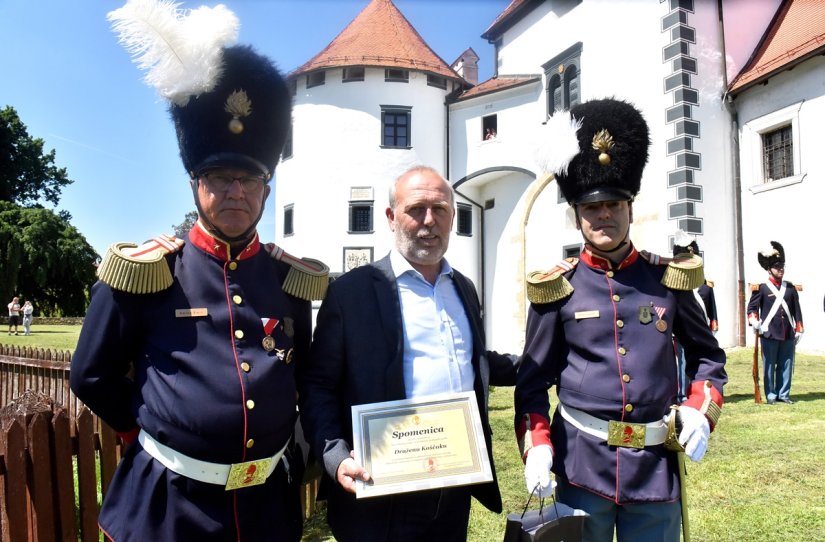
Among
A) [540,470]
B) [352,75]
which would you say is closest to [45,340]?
[352,75]

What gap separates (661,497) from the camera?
2426 mm

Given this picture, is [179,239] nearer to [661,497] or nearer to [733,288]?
[661,497]

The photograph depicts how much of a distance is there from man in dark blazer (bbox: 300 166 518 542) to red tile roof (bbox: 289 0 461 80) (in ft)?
65.1

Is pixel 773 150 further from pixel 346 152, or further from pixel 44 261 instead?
pixel 44 261

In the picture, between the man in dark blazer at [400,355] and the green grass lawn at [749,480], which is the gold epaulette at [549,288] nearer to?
the man in dark blazer at [400,355]

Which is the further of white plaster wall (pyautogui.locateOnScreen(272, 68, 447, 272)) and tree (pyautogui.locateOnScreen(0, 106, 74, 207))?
tree (pyautogui.locateOnScreen(0, 106, 74, 207))

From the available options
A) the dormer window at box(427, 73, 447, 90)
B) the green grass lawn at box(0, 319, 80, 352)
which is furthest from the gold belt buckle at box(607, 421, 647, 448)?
the dormer window at box(427, 73, 447, 90)

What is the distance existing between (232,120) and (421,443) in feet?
4.88

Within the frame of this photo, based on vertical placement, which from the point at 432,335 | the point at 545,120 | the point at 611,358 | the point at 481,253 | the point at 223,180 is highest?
the point at 545,120

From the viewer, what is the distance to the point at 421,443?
2.22 meters

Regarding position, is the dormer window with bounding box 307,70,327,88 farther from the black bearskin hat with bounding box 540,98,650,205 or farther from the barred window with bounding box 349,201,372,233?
the black bearskin hat with bounding box 540,98,650,205

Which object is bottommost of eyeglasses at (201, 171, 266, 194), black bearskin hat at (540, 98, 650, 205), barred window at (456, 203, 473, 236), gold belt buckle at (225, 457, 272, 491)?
gold belt buckle at (225, 457, 272, 491)

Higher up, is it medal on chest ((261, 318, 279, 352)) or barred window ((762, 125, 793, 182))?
barred window ((762, 125, 793, 182))

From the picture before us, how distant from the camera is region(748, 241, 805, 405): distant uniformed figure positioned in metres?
8.43
